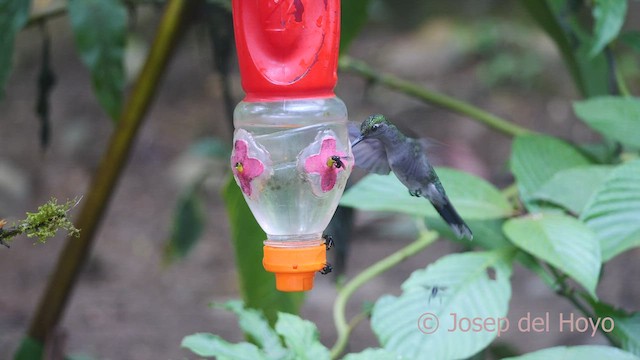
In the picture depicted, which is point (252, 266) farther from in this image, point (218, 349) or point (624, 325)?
point (624, 325)

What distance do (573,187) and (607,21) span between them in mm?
270

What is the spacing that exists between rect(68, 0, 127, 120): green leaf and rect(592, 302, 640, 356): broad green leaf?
2.94 ft

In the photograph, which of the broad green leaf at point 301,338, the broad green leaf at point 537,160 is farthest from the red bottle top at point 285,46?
the broad green leaf at point 537,160

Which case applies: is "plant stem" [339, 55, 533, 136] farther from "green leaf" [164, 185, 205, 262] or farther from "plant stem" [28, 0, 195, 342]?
"green leaf" [164, 185, 205, 262]

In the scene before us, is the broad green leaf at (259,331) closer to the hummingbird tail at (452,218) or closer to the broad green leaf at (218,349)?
the broad green leaf at (218,349)

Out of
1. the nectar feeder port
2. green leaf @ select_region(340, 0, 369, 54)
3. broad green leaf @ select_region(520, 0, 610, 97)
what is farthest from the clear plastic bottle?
broad green leaf @ select_region(520, 0, 610, 97)

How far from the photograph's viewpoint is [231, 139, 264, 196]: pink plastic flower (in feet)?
3.40

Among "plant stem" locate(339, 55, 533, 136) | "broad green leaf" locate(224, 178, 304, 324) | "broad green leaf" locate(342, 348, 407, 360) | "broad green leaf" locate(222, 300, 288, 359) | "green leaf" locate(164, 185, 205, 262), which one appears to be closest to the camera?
"broad green leaf" locate(342, 348, 407, 360)

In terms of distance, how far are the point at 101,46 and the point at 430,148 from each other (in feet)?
2.21

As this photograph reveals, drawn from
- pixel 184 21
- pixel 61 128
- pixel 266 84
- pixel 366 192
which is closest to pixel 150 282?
pixel 61 128

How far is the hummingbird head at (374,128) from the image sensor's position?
44.7 inches

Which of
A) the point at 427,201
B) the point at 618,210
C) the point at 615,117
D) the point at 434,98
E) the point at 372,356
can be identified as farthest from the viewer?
the point at 434,98

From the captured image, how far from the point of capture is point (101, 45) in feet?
5.16

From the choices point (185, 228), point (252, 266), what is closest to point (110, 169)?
point (252, 266)
